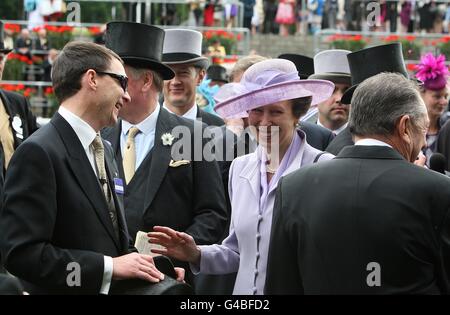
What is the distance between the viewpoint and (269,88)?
4.93 meters

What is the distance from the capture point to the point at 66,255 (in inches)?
162

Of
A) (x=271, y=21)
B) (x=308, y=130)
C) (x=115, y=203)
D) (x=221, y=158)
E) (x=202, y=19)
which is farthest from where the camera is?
(x=271, y=21)

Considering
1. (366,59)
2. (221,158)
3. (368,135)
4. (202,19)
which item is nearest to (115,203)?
(368,135)

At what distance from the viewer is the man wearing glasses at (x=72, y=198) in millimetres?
4062

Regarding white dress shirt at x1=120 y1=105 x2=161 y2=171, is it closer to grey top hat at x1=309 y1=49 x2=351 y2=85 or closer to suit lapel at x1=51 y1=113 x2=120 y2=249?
suit lapel at x1=51 y1=113 x2=120 y2=249

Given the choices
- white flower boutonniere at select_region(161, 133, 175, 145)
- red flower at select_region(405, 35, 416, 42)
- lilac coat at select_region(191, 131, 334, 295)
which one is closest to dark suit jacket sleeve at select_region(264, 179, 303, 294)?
lilac coat at select_region(191, 131, 334, 295)

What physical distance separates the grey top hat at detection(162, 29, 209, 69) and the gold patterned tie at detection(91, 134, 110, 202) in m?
3.10

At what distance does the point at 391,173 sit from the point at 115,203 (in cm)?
140

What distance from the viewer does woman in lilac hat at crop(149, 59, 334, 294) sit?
15.7 ft

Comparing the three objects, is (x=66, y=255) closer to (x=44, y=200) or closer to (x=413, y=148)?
(x=44, y=200)

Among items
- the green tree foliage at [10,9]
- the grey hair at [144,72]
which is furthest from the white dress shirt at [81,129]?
the green tree foliage at [10,9]

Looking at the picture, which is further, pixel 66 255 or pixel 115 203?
pixel 115 203

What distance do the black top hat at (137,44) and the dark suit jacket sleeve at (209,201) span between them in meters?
0.74

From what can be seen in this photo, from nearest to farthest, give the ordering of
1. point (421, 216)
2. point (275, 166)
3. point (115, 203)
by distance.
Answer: point (421, 216), point (115, 203), point (275, 166)
